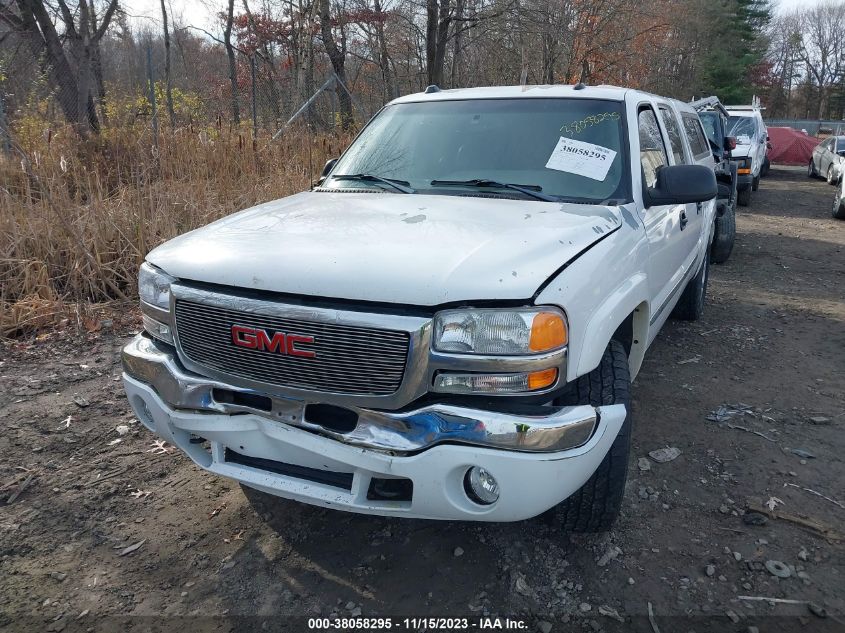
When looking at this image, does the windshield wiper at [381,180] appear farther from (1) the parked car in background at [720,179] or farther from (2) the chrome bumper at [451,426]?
(1) the parked car in background at [720,179]

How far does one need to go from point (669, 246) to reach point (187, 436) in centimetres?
264

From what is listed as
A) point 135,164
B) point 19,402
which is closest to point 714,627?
point 19,402

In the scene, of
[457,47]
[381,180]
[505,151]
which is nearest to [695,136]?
[505,151]

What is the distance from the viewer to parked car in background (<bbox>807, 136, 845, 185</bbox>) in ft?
53.1

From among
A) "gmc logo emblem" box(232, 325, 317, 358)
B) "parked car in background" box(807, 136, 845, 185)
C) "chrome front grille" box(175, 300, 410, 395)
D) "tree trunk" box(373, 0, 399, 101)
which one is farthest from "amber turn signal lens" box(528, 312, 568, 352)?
"parked car in background" box(807, 136, 845, 185)

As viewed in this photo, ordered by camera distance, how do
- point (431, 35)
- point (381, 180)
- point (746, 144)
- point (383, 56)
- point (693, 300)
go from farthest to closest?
point (383, 56), point (746, 144), point (431, 35), point (693, 300), point (381, 180)

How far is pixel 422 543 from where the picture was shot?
260cm

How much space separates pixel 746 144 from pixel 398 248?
41.0 feet

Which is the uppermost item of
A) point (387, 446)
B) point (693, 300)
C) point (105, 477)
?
point (387, 446)

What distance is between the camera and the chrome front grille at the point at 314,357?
198 centimetres

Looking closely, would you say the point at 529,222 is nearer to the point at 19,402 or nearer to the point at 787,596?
the point at 787,596

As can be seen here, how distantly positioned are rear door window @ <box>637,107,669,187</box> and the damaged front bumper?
1.62 m

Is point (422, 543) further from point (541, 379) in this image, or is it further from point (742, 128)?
point (742, 128)

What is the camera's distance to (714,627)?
7.09 feet
